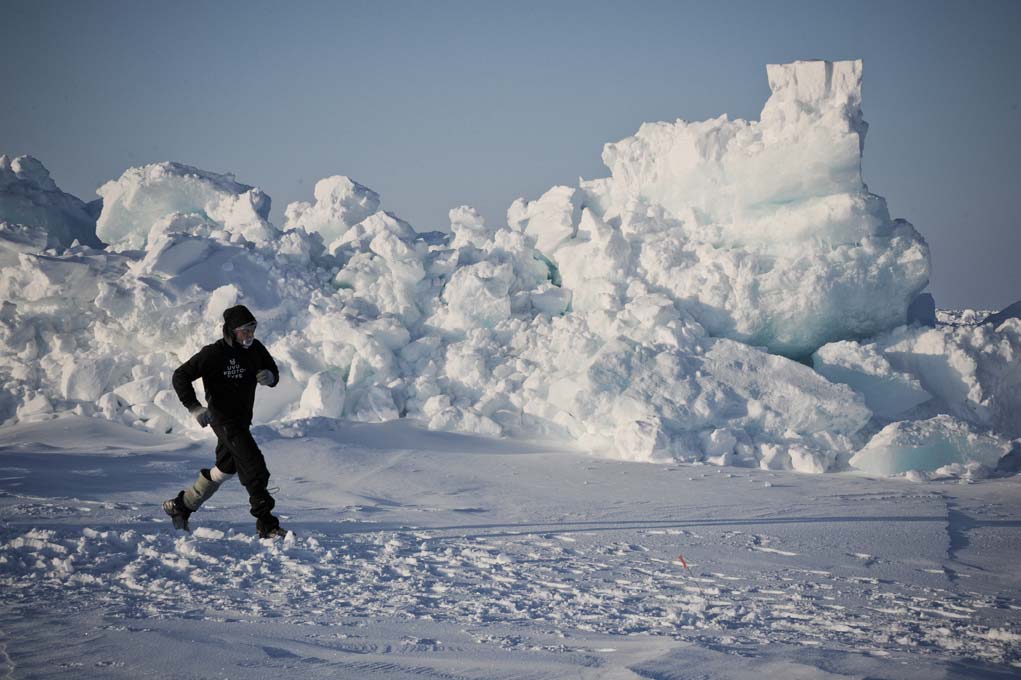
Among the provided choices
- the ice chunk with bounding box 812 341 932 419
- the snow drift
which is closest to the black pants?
the snow drift

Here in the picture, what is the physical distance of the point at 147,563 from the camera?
360 centimetres

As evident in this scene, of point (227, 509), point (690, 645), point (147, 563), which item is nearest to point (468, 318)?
point (227, 509)

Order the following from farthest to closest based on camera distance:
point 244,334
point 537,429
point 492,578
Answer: point 537,429, point 244,334, point 492,578

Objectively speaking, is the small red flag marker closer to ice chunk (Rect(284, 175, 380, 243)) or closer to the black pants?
the black pants

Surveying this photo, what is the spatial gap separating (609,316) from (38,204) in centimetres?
1012

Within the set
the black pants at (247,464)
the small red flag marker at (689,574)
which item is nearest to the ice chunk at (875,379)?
the small red flag marker at (689,574)

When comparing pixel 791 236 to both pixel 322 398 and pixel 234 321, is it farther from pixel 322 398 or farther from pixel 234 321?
pixel 234 321

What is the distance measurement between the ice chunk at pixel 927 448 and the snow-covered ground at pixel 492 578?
1.34 metres

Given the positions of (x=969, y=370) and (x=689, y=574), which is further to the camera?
(x=969, y=370)

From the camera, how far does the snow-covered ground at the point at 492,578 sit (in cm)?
267

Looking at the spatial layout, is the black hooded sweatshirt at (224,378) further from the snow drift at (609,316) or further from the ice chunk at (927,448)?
the ice chunk at (927,448)

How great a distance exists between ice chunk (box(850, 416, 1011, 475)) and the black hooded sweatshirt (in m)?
6.88

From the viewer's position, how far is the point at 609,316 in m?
10.3

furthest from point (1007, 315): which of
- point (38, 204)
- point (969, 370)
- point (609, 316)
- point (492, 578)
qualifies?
point (38, 204)
